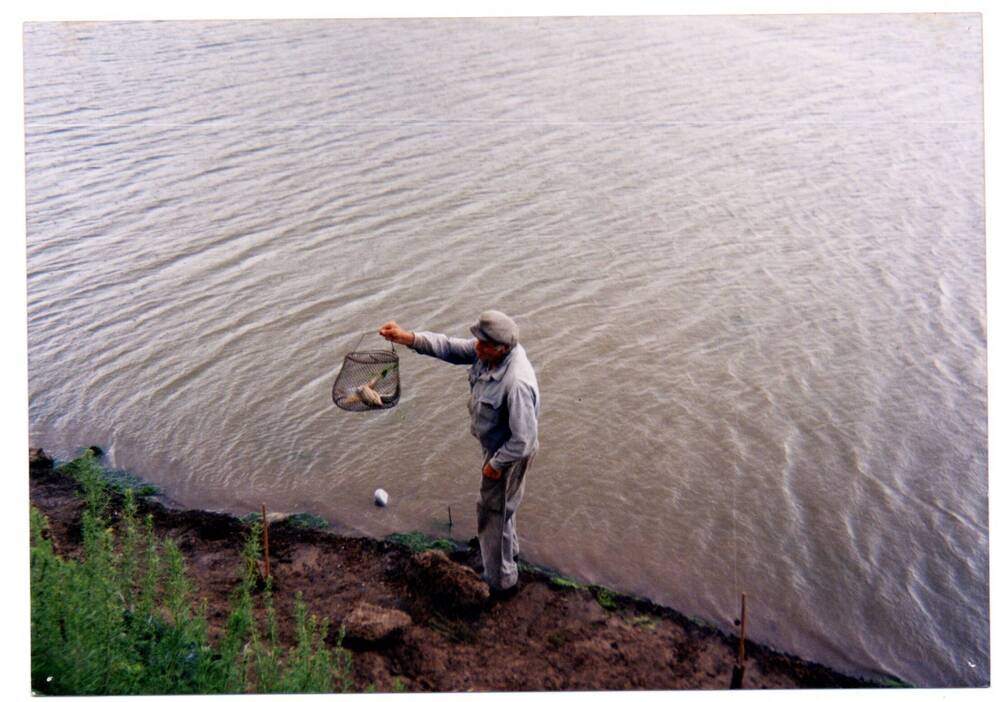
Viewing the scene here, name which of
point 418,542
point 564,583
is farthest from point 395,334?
point 564,583

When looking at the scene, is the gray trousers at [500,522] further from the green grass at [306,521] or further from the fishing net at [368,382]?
the green grass at [306,521]

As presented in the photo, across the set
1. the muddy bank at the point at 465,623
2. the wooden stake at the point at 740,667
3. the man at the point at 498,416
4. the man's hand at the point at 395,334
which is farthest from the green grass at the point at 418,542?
the wooden stake at the point at 740,667

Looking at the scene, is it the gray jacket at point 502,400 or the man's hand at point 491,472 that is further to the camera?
the man's hand at point 491,472

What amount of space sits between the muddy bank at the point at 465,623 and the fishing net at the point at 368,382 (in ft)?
2.95

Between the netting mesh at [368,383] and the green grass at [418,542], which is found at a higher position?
the netting mesh at [368,383]

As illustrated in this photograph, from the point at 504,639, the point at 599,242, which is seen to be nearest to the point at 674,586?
the point at 504,639

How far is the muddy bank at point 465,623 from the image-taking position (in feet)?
16.4

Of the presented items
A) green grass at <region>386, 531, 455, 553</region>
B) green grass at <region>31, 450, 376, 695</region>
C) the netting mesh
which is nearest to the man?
green grass at <region>386, 531, 455, 553</region>

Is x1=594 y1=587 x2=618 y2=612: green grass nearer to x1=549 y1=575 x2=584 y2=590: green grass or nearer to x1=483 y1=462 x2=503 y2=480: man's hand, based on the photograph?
x1=549 y1=575 x2=584 y2=590: green grass

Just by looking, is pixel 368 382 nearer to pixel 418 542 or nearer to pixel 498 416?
pixel 418 542

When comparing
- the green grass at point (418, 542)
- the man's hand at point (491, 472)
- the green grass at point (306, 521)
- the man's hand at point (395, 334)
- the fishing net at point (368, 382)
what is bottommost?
the green grass at point (418, 542)

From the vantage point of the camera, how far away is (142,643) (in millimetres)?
4668

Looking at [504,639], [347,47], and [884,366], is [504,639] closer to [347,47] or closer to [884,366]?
[884,366]

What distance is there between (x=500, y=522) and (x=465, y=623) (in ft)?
2.00
